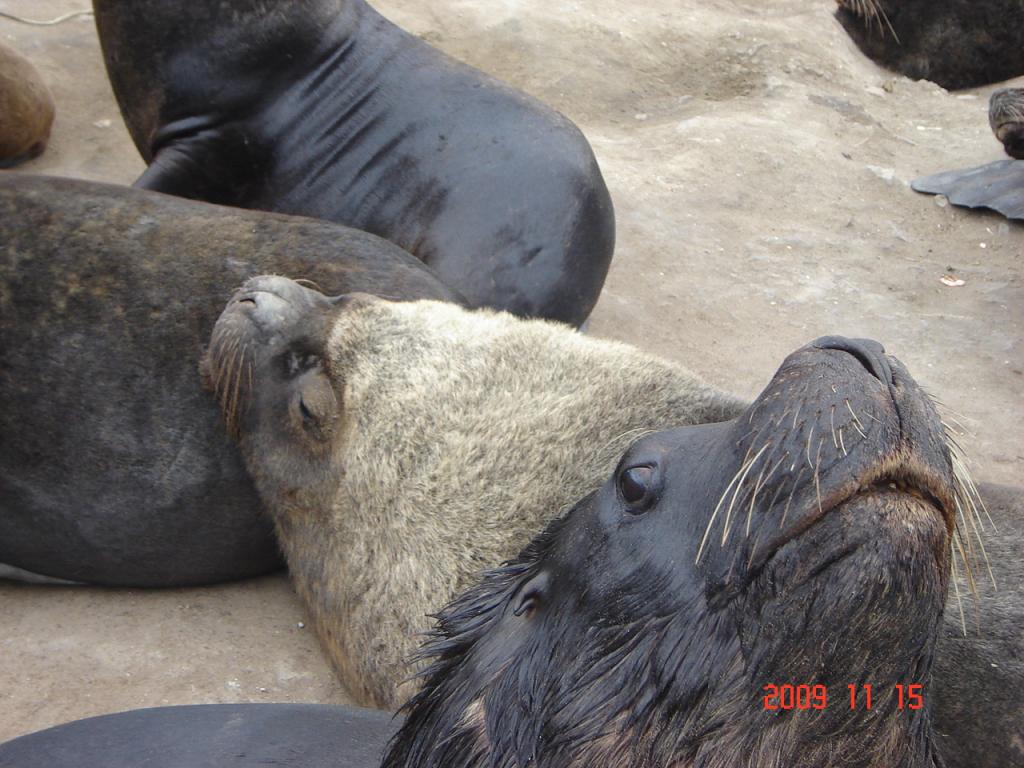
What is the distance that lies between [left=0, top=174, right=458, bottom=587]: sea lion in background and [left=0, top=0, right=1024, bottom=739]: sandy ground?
0.19m

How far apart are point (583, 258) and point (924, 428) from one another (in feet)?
10.4

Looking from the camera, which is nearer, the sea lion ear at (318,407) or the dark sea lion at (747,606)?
the dark sea lion at (747,606)

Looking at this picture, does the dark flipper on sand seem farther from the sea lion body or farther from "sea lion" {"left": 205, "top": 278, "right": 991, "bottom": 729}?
the sea lion body

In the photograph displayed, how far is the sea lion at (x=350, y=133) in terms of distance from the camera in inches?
185

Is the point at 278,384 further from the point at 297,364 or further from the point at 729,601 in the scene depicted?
the point at 729,601

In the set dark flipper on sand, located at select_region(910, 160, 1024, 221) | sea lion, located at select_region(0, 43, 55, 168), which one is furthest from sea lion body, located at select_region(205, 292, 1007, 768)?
dark flipper on sand, located at select_region(910, 160, 1024, 221)

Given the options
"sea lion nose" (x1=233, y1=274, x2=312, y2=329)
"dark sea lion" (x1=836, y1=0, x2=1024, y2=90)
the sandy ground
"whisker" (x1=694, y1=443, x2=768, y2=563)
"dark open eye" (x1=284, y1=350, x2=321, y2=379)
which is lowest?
"dark sea lion" (x1=836, y1=0, x2=1024, y2=90)

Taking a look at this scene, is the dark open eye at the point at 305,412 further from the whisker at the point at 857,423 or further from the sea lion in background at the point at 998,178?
the sea lion in background at the point at 998,178

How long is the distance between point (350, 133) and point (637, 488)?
3.73m

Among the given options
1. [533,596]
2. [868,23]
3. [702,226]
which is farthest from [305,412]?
[868,23]

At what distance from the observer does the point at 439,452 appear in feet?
9.68

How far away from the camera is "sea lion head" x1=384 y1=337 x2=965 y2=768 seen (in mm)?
1487

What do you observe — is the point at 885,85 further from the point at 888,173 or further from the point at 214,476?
the point at 214,476
